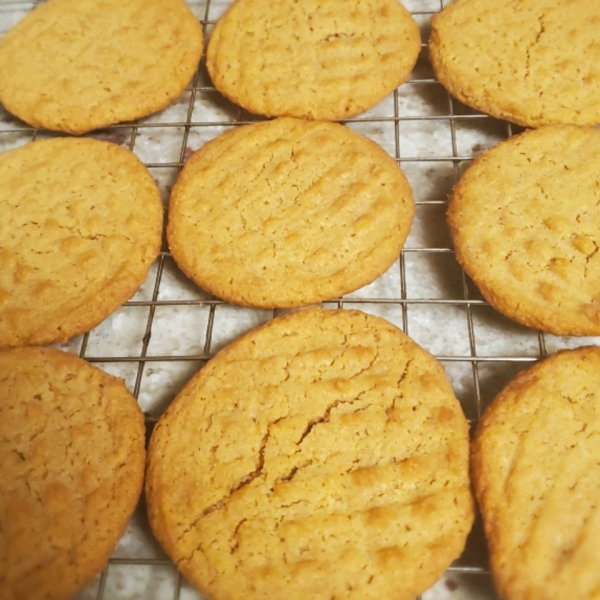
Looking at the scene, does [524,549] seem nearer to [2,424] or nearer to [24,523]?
[24,523]

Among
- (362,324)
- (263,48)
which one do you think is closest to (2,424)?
(362,324)

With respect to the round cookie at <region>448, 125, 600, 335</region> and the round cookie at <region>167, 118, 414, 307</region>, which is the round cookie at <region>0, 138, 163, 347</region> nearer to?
the round cookie at <region>167, 118, 414, 307</region>

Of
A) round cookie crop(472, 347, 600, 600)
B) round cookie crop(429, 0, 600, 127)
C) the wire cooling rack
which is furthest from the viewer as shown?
round cookie crop(429, 0, 600, 127)

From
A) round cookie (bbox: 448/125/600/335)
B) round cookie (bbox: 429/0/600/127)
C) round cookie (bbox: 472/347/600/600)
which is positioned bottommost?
round cookie (bbox: 472/347/600/600)

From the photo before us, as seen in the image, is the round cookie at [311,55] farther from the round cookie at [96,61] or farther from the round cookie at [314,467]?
the round cookie at [314,467]

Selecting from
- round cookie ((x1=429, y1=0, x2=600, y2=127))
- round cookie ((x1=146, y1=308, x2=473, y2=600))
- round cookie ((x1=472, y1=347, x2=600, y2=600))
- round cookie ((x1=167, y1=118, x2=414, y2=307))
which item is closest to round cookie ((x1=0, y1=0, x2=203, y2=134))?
round cookie ((x1=167, y1=118, x2=414, y2=307))

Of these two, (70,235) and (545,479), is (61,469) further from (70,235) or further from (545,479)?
(545,479)
